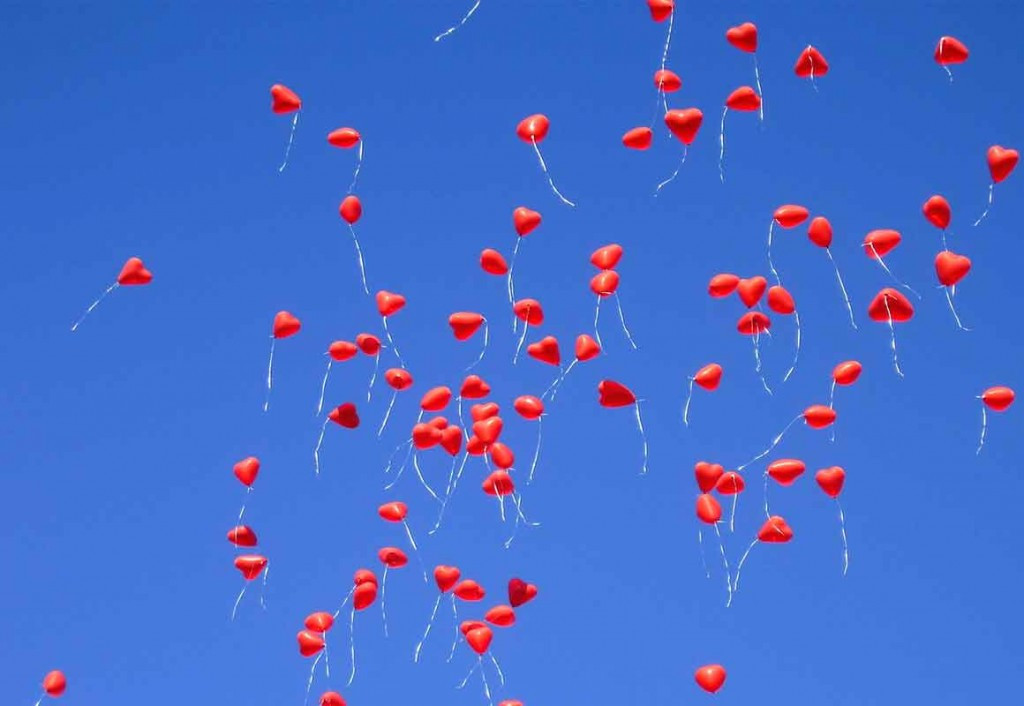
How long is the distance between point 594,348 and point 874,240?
2.00 m

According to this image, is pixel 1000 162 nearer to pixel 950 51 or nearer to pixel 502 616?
pixel 950 51

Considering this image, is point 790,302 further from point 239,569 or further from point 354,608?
point 239,569

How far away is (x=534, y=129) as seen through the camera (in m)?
9.80

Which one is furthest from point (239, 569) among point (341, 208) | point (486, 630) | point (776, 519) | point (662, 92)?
point (662, 92)

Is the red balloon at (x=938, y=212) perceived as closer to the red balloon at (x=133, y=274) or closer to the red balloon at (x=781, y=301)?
the red balloon at (x=781, y=301)

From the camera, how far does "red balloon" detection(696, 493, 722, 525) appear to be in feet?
32.9

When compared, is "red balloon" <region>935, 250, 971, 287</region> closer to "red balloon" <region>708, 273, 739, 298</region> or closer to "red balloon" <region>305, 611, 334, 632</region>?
"red balloon" <region>708, 273, 739, 298</region>

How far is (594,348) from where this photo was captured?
1008 centimetres

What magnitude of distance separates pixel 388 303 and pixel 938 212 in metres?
3.77

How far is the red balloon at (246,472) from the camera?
11.0 m

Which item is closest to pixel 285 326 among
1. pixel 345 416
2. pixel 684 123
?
pixel 345 416

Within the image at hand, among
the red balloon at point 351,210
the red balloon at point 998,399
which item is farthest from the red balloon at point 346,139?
the red balloon at point 998,399

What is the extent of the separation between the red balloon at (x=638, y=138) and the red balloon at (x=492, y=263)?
115 cm

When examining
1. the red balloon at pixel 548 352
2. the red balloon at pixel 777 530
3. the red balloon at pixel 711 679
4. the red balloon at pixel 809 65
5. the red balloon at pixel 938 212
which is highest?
the red balloon at pixel 809 65
